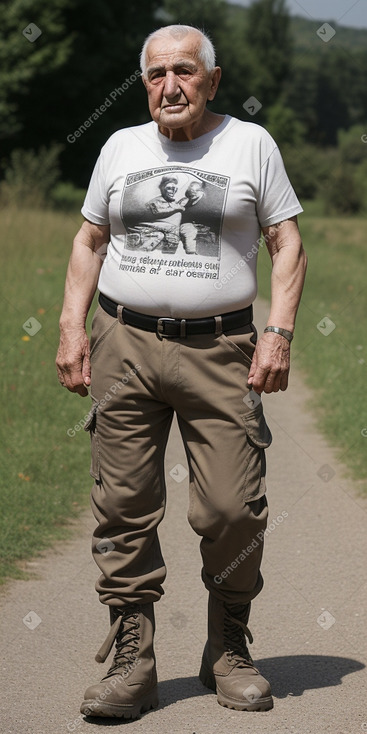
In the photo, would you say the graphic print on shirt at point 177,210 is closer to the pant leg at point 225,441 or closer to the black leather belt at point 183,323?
the black leather belt at point 183,323

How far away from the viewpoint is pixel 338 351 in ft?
35.6

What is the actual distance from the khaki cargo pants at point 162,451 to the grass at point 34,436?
4.91 feet

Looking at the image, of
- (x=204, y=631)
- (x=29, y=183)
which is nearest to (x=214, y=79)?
(x=204, y=631)

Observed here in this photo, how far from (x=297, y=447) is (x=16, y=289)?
6417mm

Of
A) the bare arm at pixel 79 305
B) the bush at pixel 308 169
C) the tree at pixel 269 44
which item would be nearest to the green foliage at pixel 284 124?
the tree at pixel 269 44

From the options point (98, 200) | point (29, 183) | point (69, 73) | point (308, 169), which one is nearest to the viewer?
point (98, 200)

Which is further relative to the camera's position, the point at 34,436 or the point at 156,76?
the point at 34,436

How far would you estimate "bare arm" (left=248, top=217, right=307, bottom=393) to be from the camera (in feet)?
11.4

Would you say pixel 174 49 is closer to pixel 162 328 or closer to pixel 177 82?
pixel 177 82

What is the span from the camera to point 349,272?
62.2 feet

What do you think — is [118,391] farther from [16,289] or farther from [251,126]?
[16,289]

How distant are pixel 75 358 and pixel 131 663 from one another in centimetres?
99

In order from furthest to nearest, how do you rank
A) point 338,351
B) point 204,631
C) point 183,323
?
point 338,351 → point 204,631 → point 183,323

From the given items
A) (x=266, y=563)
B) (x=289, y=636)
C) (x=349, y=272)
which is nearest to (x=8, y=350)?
(x=266, y=563)
